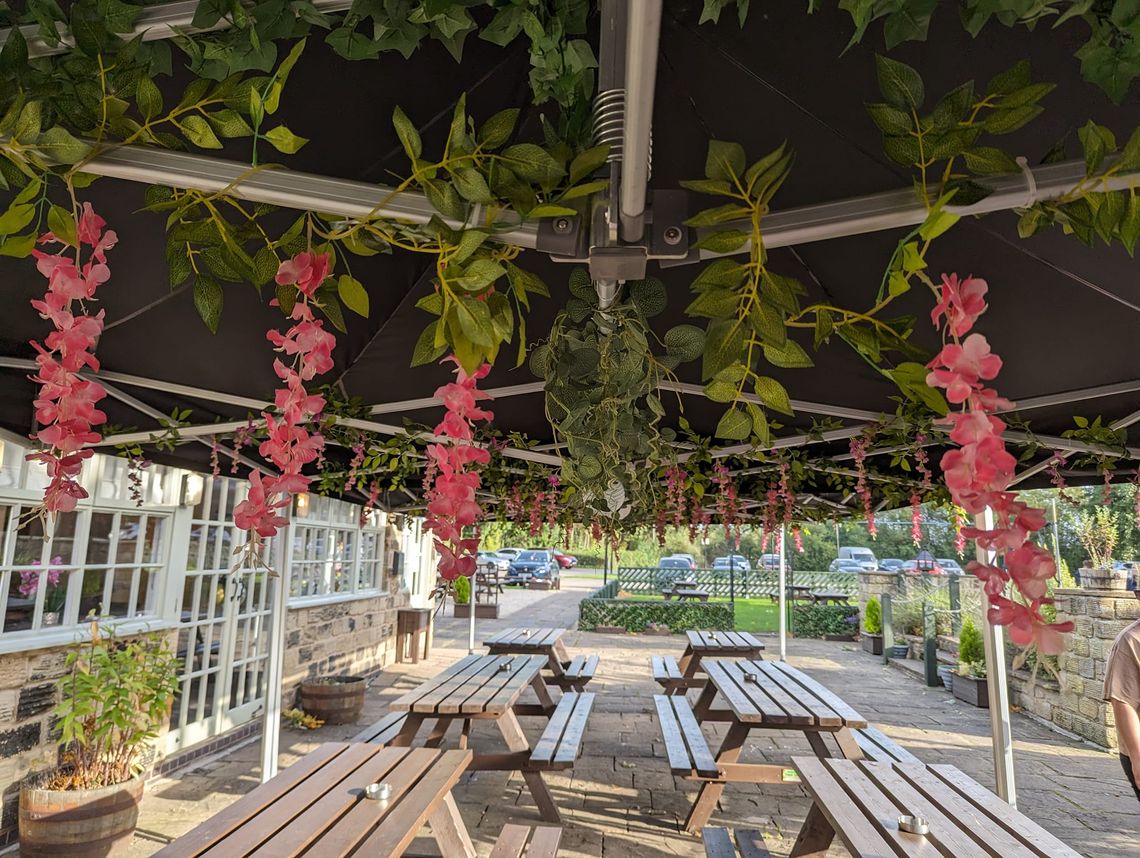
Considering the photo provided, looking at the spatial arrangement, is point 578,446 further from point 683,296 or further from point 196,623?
point 196,623

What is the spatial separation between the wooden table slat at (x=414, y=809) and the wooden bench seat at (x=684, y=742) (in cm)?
144

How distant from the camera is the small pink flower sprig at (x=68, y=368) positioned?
2.91ft

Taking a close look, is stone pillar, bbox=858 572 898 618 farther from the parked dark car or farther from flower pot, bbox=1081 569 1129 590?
the parked dark car

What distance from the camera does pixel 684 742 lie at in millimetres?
4242

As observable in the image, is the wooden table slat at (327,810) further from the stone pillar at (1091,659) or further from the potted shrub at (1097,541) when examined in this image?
the potted shrub at (1097,541)

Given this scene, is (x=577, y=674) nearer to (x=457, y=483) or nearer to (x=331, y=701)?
(x=331, y=701)

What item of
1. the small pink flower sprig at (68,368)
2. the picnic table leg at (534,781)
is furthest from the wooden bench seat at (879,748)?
the small pink flower sprig at (68,368)

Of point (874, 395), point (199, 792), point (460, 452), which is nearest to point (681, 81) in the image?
point (460, 452)

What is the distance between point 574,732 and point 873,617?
28.9ft

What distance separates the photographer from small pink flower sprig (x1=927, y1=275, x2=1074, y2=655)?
0.61 m

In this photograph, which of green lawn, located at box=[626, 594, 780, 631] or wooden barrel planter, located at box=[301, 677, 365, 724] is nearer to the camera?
wooden barrel planter, located at box=[301, 677, 365, 724]

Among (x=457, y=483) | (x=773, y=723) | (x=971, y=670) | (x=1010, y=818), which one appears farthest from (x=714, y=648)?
(x=457, y=483)

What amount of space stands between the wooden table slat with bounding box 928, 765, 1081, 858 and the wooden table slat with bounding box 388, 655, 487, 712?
2666 millimetres

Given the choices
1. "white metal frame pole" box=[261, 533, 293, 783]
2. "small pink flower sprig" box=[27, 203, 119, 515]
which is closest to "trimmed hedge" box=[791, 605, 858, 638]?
"white metal frame pole" box=[261, 533, 293, 783]
